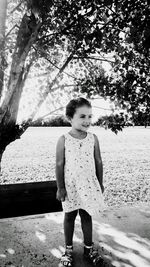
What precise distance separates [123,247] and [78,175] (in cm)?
115

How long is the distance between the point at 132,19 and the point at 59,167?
1.95 meters

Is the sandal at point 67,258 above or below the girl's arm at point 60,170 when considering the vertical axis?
below

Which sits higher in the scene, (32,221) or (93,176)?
(93,176)

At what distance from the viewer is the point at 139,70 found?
4094 millimetres

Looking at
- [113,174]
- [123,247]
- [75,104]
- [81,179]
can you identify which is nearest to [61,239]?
[123,247]

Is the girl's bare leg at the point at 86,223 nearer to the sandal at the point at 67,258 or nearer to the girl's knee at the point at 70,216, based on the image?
the girl's knee at the point at 70,216

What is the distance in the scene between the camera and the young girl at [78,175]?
3092mm

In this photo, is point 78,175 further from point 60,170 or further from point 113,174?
point 113,174

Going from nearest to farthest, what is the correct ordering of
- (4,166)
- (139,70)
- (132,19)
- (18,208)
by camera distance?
(132,19) → (139,70) → (18,208) → (4,166)

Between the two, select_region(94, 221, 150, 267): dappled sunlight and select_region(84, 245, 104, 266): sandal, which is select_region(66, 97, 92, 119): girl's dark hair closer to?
select_region(84, 245, 104, 266): sandal

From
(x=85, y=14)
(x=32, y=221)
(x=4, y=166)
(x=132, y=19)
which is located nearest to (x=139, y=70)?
(x=132, y=19)

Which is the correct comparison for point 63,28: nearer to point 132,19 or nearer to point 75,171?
point 132,19

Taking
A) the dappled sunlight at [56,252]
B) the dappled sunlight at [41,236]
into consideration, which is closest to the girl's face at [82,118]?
the dappled sunlight at [56,252]

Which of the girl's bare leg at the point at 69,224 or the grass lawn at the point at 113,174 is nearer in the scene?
the girl's bare leg at the point at 69,224
